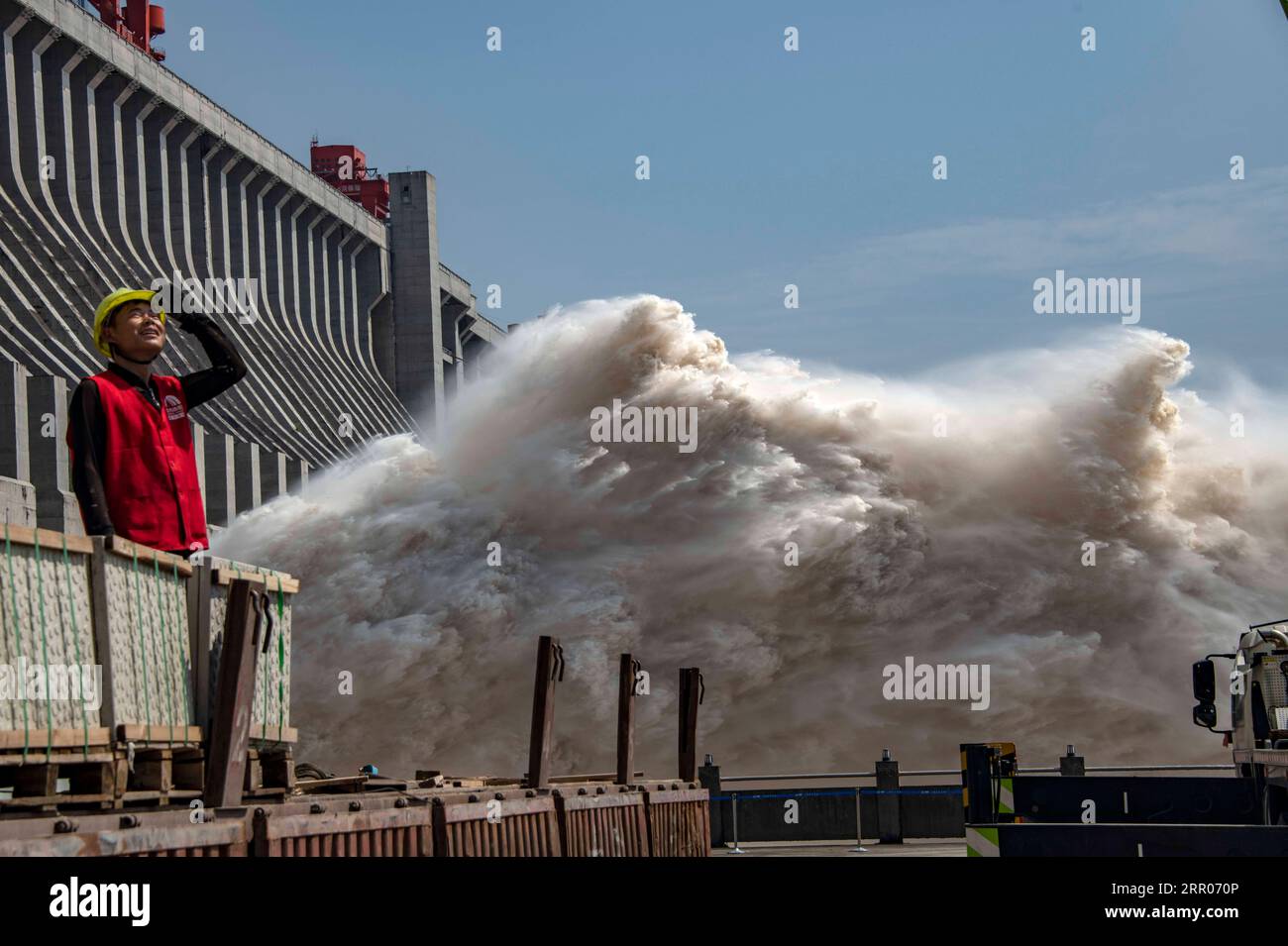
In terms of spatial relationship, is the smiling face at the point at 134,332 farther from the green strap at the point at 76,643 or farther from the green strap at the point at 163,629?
the green strap at the point at 76,643

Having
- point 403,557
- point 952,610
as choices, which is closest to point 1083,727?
point 952,610

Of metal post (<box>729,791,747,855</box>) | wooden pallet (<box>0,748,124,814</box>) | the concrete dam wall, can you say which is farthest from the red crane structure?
wooden pallet (<box>0,748,124,814</box>)

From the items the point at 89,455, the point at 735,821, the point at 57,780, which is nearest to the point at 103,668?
the point at 57,780

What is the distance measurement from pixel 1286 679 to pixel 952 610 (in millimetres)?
Result: 26631

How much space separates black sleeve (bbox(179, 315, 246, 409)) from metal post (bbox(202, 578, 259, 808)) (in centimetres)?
233

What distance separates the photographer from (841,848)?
90.6 feet

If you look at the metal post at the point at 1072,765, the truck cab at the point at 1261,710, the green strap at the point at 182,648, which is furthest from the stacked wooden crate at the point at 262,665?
the metal post at the point at 1072,765

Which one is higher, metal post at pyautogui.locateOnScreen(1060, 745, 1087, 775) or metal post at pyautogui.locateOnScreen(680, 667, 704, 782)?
metal post at pyautogui.locateOnScreen(680, 667, 704, 782)

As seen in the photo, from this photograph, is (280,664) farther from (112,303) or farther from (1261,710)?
(1261,710)

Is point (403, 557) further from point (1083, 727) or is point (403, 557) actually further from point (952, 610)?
point (1083, 727)

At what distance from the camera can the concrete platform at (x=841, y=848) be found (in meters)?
25.8

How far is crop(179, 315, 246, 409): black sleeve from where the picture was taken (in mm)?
12156

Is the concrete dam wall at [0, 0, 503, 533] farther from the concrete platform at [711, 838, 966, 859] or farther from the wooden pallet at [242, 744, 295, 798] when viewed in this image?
the wooden pallet at [242, 744, 295, 798]
